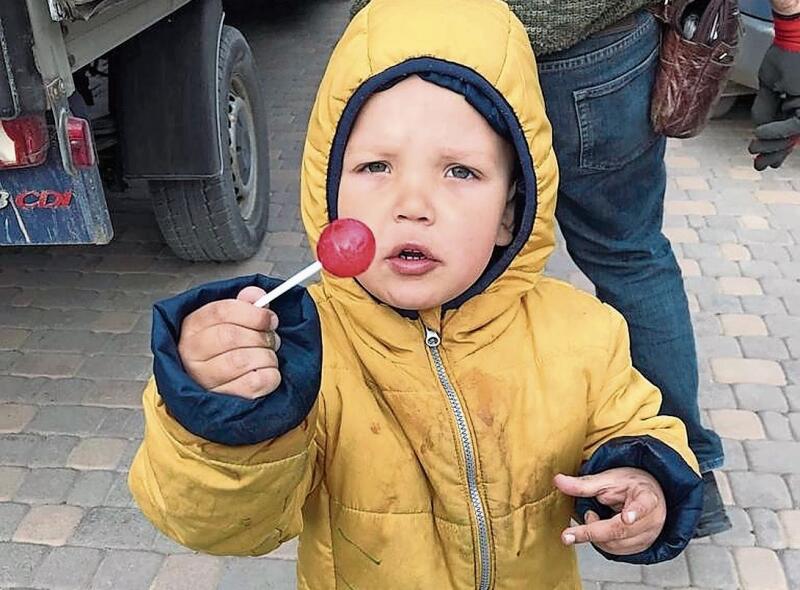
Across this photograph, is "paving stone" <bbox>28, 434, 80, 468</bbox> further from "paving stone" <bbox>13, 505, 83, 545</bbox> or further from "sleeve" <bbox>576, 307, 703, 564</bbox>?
"sleeve" <bbox>576, 307, 703, 564</bbox>

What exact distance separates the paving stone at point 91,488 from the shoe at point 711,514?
1.81m

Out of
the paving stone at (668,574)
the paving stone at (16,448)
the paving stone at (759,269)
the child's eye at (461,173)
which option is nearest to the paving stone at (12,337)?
the paving stone at (16,448)

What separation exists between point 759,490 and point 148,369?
218cm

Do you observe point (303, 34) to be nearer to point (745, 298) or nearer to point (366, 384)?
point (745, 298)

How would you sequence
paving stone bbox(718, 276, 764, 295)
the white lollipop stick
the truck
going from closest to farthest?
the white lollipop stick
the truck
paving stone bbox(718, 276, 764, 295)

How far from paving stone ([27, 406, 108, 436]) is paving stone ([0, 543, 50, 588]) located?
537 mm

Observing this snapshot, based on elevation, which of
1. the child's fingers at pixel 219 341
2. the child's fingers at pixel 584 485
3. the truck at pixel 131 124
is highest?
the child's fingers at pixel 219 341

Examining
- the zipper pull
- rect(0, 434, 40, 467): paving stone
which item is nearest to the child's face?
the zipper pull

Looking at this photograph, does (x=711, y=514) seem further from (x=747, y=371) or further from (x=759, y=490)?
(x=747, y=371)

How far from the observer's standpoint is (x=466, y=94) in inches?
57.2

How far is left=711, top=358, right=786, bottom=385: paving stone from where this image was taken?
11.7ft

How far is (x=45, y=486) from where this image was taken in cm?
308

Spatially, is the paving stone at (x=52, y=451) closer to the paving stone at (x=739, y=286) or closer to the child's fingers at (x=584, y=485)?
the child's fingers at (x=584, y=485)

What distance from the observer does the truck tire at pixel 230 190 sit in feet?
13.0
